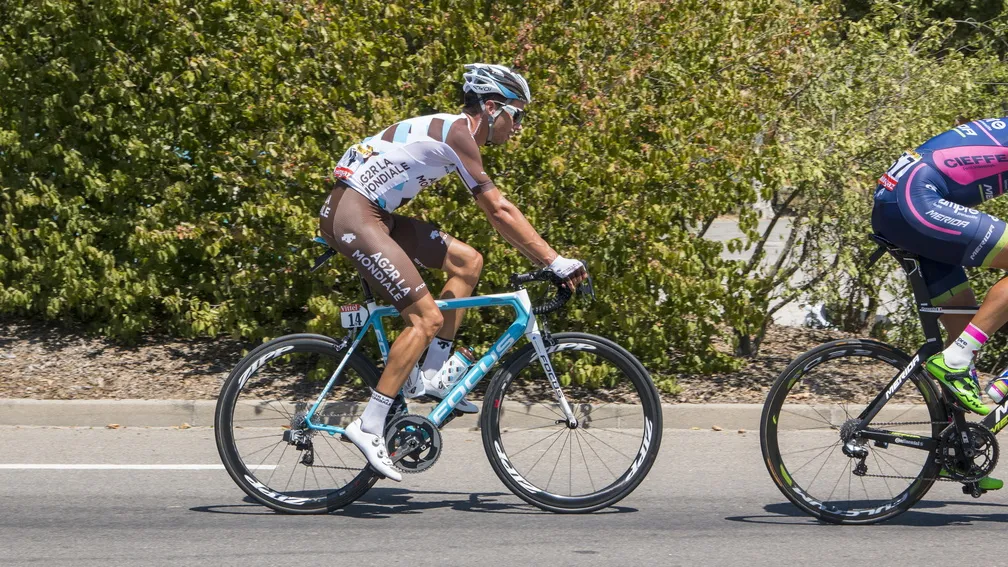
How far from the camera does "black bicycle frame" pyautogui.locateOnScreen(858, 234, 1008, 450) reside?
5274 mm

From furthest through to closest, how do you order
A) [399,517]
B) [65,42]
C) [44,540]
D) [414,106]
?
1. [65,42]
2. [414,106]
3. [399,517]
4. [44,540]

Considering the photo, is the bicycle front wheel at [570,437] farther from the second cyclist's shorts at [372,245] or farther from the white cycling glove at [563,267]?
the second cyclist's shorts at [372,245]

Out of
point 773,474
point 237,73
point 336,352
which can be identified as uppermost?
point 237,73

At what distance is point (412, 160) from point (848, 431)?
2.35 m

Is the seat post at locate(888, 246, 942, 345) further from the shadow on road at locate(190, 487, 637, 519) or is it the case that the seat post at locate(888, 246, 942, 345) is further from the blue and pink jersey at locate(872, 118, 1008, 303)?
the shadow on road at locate(190, 487, 637, 519)

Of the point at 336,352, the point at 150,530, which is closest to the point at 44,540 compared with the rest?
the point at 150,530

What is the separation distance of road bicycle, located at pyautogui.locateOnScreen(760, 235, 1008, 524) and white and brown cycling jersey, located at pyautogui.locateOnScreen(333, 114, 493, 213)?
5.64ft

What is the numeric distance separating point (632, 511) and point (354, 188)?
6.69ft

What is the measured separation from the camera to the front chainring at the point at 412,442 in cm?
546

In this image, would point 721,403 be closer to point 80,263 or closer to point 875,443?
point 875,443

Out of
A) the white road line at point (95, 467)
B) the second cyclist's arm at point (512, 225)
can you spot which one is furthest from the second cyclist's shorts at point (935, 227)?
the white road line at point (95, 467)

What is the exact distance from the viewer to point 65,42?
29.6 feet

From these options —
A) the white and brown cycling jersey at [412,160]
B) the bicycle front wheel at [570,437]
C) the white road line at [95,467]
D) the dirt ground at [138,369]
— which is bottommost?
the white road line at [95,467]

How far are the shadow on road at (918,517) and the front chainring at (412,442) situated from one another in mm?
1442
